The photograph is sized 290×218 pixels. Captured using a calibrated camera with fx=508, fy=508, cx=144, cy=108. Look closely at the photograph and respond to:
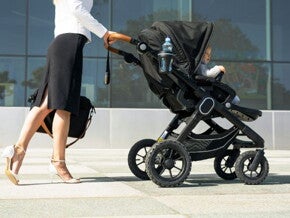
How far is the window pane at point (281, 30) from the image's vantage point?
12789 millimetres

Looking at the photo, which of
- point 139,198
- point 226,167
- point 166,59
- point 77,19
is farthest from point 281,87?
point 139,198

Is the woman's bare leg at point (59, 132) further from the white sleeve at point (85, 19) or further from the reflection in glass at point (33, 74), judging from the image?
the reflection in glass at point (33, 74)

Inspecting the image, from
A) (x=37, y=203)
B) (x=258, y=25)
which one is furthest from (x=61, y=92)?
(x=258, y=25)

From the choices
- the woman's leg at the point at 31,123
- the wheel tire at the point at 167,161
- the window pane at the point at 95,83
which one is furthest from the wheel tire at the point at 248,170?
the window pane at the point at 95,83

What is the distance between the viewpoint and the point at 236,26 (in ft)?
41.9

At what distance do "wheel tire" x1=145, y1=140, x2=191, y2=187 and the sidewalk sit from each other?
0.08m

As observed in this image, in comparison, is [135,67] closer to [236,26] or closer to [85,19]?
[236,26]

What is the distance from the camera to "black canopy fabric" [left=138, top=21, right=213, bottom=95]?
4.34 metres

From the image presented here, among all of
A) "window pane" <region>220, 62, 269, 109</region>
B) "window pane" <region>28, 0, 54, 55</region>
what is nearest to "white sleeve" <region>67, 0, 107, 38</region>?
"window pane" <region>28, 0, 54, 55</region>

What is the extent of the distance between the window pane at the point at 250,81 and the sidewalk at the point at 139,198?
7.82m

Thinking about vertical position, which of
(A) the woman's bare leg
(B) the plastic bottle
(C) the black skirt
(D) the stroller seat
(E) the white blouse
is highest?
(E) the white blouse

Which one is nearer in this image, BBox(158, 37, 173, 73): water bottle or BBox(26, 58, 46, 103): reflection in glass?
BBox(158, 37, 173, 73): water bottle

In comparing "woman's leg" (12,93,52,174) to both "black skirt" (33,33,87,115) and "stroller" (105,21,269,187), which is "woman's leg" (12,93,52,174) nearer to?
"black skirt" (33,33,87,115)

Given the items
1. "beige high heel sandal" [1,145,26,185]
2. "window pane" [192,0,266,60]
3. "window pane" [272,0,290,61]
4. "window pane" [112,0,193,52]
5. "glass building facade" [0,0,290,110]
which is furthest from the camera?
"window pane" [272,0,290,61]
